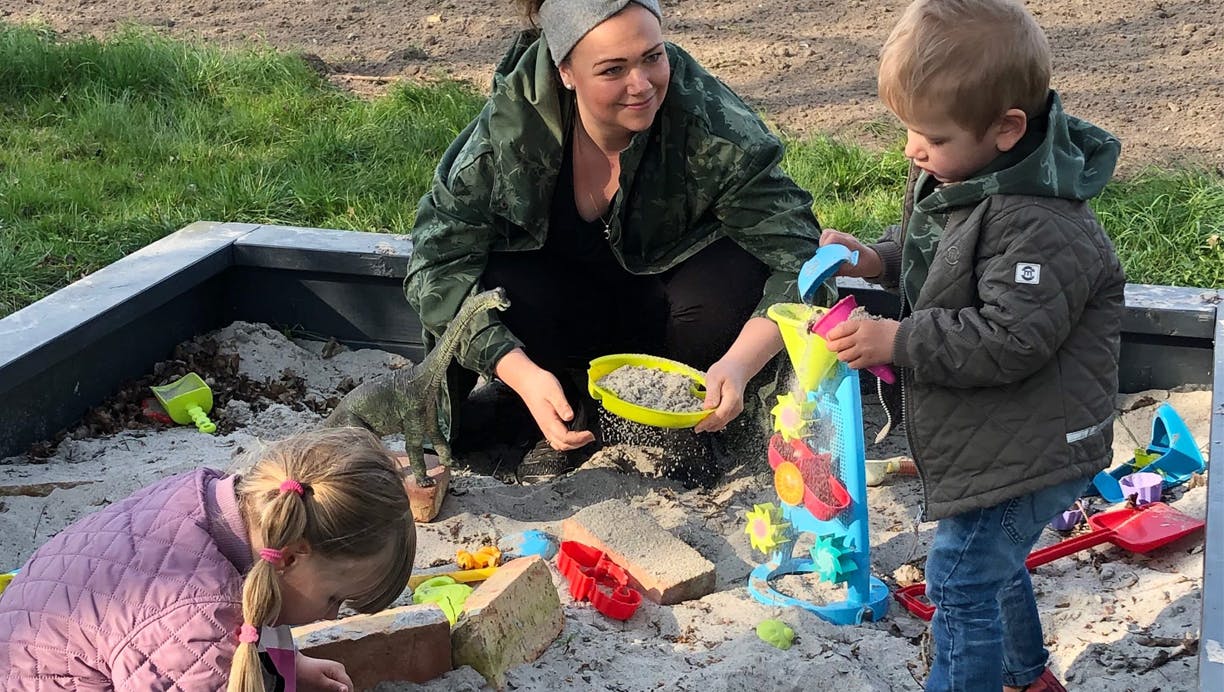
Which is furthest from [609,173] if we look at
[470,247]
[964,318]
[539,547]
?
[964,318]

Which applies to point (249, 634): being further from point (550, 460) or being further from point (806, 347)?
point (550, 460)

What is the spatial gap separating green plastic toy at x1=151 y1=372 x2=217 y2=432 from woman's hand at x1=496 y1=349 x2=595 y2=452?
86 cm

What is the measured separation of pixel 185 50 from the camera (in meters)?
5.50

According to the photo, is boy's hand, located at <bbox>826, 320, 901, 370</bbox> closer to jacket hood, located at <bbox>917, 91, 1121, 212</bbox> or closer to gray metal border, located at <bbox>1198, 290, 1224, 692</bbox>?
jacket hood, located at <bbox>917, 91, 1121, 212</bbox>

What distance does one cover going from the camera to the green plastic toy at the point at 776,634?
233 centimetres

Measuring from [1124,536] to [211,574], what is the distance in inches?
67.5

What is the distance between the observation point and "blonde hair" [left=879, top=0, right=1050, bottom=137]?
1835 mm

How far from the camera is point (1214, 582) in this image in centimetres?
192

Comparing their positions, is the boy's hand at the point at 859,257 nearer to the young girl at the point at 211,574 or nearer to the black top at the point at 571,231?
the black top at the point at 571,231

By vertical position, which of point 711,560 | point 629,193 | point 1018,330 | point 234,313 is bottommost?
point 711,560

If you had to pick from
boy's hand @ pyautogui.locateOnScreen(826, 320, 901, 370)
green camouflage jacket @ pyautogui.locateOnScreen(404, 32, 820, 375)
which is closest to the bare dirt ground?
green camouflage jacket @ pyautogui.locateOnScreen(404, 32, 820, 375)

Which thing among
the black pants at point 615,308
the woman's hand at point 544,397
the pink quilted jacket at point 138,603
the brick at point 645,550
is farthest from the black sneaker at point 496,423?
the pink quilted jacket at point 138,603

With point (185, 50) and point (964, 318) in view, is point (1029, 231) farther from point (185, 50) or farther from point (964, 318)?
point (185, 50)

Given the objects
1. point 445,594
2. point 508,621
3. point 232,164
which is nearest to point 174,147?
point 232,164
